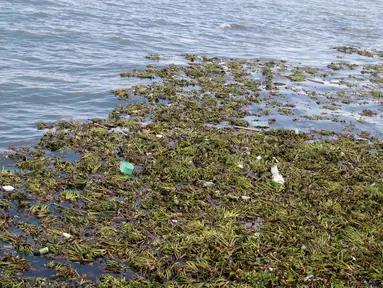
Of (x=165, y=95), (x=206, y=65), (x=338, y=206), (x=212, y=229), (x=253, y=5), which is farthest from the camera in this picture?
(x=253, y=5)

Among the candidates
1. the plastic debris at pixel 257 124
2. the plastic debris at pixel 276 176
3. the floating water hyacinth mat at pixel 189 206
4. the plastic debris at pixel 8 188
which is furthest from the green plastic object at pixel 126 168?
the plastic debris at pixel 257 124

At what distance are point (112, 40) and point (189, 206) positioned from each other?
13.9 meters

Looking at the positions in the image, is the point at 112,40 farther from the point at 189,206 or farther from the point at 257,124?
the point at 189,206

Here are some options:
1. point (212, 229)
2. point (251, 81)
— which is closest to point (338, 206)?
point (212, 229)

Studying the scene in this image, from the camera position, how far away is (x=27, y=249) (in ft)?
19.8

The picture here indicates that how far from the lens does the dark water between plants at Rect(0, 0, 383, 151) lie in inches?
477

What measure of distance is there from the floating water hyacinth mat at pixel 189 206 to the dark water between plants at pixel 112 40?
1.69 m

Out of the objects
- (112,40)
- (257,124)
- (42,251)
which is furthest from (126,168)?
(112,40)

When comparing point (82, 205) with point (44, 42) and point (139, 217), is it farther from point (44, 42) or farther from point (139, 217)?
point (44, 42)

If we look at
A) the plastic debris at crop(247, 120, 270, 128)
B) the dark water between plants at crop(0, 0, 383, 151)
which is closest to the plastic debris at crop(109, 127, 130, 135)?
the dark water between plants at crop(0, 0, 383, 151)

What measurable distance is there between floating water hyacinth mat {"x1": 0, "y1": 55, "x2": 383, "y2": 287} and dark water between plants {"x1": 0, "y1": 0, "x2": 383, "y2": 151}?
1.69 metres

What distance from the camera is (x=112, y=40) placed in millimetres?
19656

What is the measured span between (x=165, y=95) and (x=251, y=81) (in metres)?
3.56

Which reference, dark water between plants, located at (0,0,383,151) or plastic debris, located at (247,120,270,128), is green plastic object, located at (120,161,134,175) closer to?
dark water between plants, located at (0,0,383,151)
